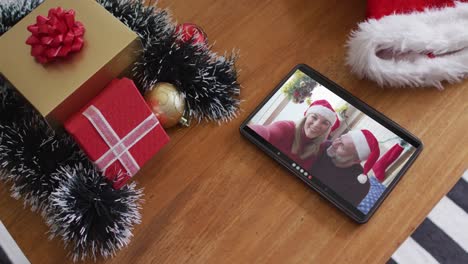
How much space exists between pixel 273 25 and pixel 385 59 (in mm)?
163

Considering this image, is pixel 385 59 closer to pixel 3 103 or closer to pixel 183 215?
pixel 183 215

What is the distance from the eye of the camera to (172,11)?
648mm

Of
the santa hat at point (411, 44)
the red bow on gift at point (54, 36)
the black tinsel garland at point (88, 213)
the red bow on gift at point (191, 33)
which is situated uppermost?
the santa hat at point (411, 44)

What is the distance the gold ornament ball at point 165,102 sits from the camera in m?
0.56

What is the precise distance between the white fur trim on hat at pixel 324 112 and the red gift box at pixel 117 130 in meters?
0.20

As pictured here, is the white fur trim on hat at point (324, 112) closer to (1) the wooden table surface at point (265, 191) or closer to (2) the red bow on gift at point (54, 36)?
(1) the wooden table surface at point (265, 191)

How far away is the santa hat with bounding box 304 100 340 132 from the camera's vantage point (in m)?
0.58

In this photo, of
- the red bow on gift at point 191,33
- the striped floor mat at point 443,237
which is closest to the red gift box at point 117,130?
the red bow on gift at point 191,33

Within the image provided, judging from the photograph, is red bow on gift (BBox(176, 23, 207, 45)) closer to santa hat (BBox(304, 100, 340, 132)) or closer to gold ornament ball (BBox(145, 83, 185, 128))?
gold ornament ball (BBox(145, 83, 185, 128))

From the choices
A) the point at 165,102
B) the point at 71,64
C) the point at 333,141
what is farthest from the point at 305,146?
the point at 71,64

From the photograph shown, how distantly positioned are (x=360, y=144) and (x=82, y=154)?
346mm

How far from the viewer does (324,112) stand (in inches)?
23.0

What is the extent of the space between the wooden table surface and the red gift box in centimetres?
3

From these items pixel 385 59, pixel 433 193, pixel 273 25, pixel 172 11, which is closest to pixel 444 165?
pixel 433 193
